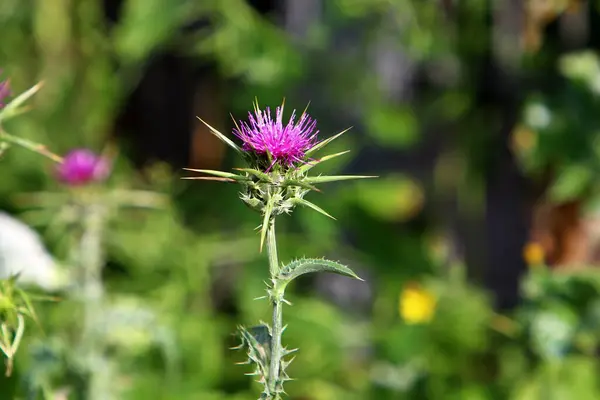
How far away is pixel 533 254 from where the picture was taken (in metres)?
2.28

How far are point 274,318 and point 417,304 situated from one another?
1.74 metres

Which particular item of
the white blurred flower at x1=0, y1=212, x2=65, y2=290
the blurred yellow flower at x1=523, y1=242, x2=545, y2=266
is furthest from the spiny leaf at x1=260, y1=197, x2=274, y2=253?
the blurred yellow flower at x1=523, y1=242, x2=545, y2=266

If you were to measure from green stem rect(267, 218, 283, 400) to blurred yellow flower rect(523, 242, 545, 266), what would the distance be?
5.16ft

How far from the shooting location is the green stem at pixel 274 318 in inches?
30.7

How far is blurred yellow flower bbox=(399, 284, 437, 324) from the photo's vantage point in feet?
8.05

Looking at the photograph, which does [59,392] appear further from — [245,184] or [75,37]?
[75,37]

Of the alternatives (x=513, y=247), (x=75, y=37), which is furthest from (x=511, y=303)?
(x=75, y=37)

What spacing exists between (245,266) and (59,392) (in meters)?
1.06

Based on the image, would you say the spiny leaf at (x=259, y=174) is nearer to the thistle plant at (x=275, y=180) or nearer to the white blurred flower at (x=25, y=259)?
the thistle plant at (x=275, y=180)

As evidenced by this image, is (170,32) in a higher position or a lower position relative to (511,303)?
higher

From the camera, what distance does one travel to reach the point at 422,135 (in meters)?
2.90

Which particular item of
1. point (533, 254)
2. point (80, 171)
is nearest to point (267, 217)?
point (80, 171)

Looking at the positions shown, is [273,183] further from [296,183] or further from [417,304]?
[417,304]

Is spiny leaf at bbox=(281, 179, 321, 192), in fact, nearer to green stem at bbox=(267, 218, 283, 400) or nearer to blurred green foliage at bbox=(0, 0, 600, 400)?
green stem at bbox=(267, 218, 283, 400)
